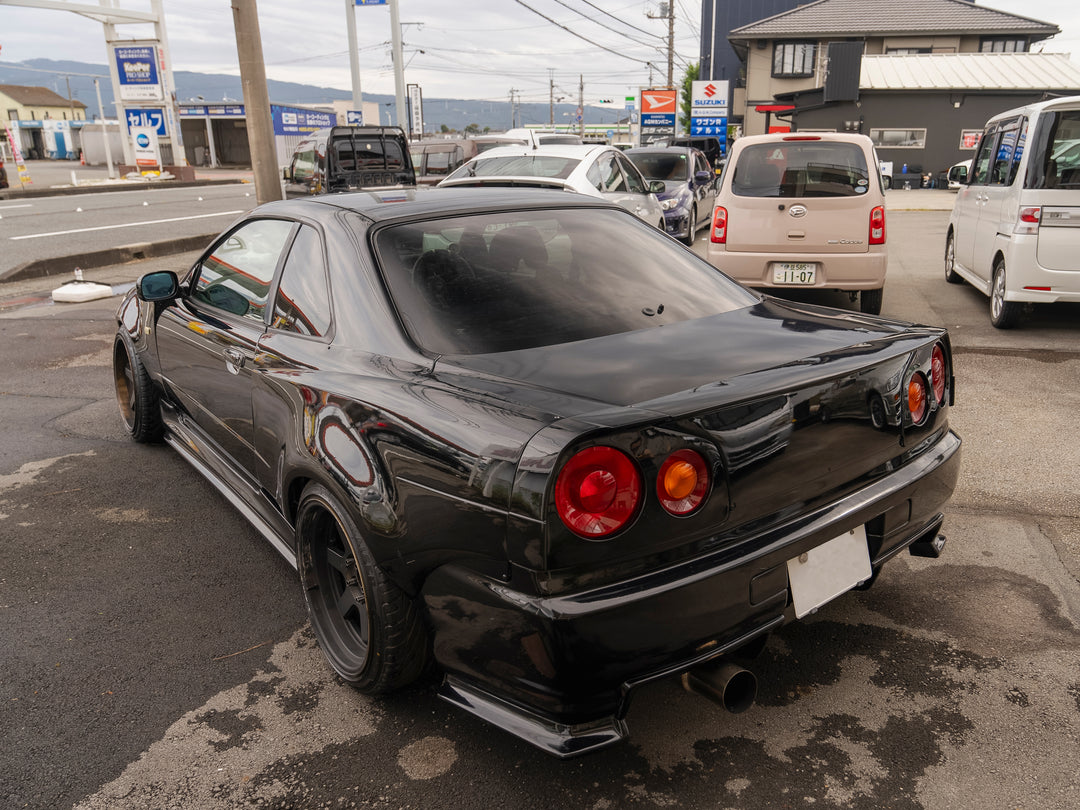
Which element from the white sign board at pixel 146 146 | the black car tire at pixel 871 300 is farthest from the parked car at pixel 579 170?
the white sign board at pixel 146 146

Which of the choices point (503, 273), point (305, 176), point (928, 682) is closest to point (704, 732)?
point (928, 682)

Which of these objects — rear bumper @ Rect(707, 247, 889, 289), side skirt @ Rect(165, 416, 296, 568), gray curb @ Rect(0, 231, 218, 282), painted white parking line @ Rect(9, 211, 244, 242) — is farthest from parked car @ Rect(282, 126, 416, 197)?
side skirt @ Rect(165, 416, 296, 568)

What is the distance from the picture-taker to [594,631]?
180 centimetres

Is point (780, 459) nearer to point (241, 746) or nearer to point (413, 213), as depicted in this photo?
point (413, 213)

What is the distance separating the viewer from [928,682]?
254 cm

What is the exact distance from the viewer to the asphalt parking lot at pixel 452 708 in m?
2.16

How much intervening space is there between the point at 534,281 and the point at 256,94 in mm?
Result: 8484

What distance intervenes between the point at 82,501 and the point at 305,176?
15680mm

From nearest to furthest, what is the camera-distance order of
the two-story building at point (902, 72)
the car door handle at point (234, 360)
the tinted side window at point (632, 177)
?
the car door handle at point (234, 360) < the tinted side window at point (632, 177) < the two-story building at point (902, 72)

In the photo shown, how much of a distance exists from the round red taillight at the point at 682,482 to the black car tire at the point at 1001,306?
631 centimetres

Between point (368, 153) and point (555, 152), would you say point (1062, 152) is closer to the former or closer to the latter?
point (555, 152)

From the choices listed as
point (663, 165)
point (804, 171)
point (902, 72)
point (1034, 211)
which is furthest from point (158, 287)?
point (902, 72)

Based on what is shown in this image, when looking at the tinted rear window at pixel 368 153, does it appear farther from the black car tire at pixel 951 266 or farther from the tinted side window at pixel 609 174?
the black car tire at pixel 951 266

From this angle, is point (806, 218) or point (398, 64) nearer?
point (806, 218)
